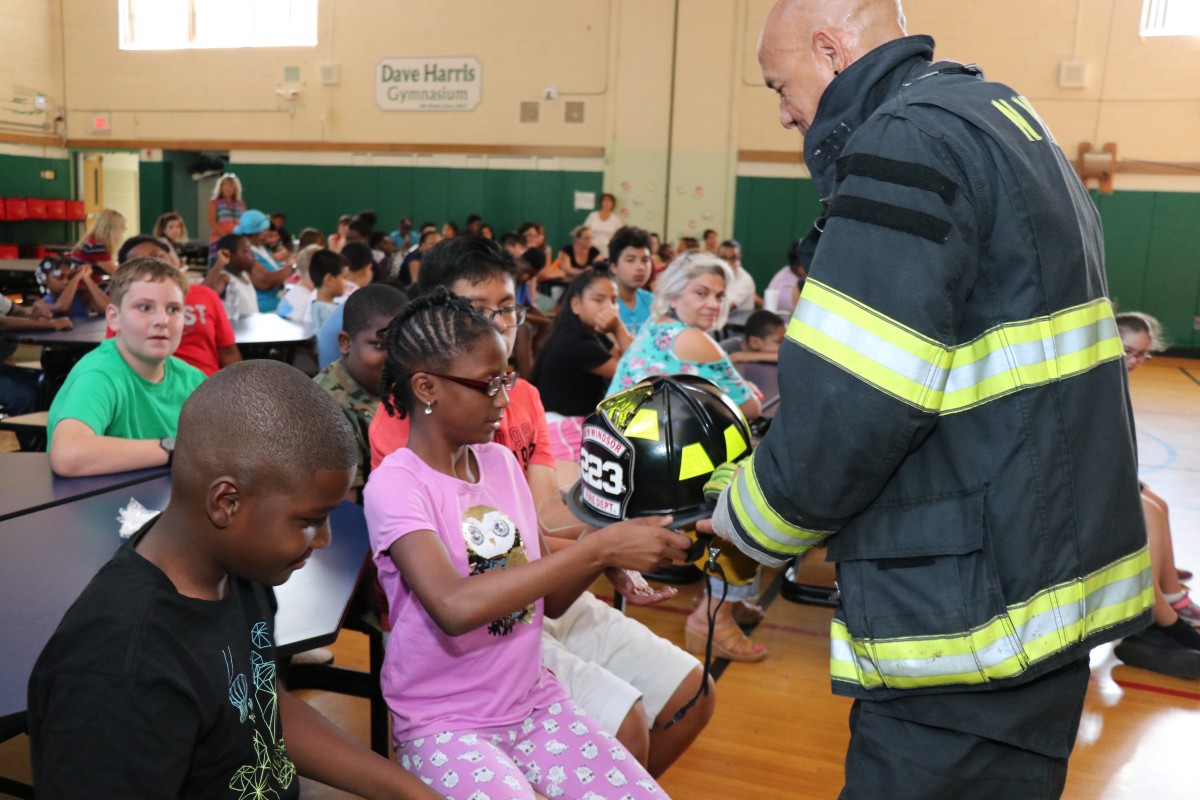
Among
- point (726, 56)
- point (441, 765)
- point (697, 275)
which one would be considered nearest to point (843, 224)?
point (441, 765)

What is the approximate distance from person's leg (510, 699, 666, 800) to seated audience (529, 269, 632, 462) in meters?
2.76

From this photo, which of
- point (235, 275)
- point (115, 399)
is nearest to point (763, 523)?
point (115, 399)

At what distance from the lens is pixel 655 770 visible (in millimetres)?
2348

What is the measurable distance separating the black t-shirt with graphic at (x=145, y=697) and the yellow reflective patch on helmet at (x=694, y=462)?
0.78 meters

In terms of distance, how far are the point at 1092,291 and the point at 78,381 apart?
2.59m

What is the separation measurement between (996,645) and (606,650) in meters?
1.27

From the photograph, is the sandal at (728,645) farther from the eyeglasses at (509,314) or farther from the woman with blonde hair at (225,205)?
the woman with blonde hair at (225,205)

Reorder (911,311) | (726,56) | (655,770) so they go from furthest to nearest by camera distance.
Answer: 1. (726,56)
2. (655,770)
3. (911,311)

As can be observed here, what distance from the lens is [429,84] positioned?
15602mm

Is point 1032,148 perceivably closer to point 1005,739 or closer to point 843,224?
point 843,224

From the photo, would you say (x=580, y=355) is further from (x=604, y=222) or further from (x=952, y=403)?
(x=604, y=222)

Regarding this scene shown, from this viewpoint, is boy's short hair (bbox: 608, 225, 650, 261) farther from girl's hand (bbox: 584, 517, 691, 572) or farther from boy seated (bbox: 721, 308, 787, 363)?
girl's hand (bbox: 584, 517, 691, 572)

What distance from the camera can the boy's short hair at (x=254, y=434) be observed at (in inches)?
49.1

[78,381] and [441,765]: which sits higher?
[78,381]
